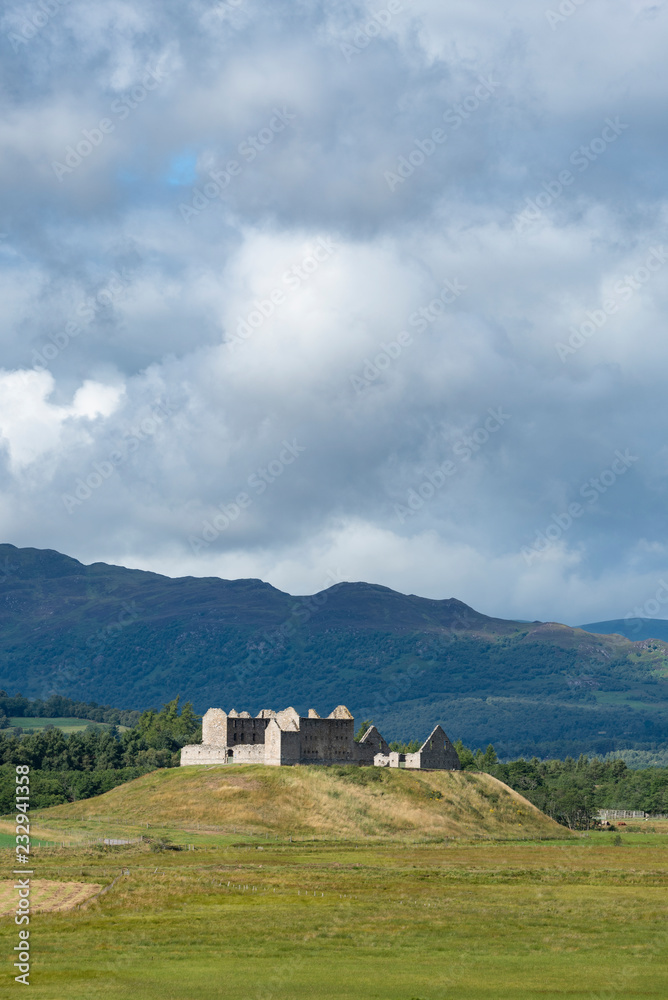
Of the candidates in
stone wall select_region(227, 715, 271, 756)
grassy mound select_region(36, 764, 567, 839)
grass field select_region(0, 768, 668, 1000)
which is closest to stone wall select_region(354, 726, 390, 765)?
grassy mound select_region(36, 764, 567, 839)

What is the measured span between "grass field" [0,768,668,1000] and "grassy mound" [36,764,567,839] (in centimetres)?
1675

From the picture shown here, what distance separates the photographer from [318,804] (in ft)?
504

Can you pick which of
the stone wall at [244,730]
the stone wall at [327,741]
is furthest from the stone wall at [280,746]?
the stone wall at [244,730]

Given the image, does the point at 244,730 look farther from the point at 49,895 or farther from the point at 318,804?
the point at 49,895

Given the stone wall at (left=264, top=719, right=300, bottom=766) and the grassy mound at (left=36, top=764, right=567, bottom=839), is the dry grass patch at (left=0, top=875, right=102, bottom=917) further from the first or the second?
the stone wall at (left=264, top=719, right=300, bottom=766)

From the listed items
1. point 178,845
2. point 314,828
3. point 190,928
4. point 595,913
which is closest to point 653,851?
point 314,828

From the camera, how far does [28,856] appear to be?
377 ft

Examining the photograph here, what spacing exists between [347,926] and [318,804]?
79926 millimetres

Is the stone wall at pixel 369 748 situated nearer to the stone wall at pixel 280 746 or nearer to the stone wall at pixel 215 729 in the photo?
the stone wall at pixel 280 746

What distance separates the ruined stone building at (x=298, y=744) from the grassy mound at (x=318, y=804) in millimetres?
4837

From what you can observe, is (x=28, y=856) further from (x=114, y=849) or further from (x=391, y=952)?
(x=391, y=952)

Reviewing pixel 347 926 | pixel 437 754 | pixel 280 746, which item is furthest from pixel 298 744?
pixel 347 926

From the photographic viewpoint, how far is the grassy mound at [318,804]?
148m

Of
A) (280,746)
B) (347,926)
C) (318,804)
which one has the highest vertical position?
(280,746)
